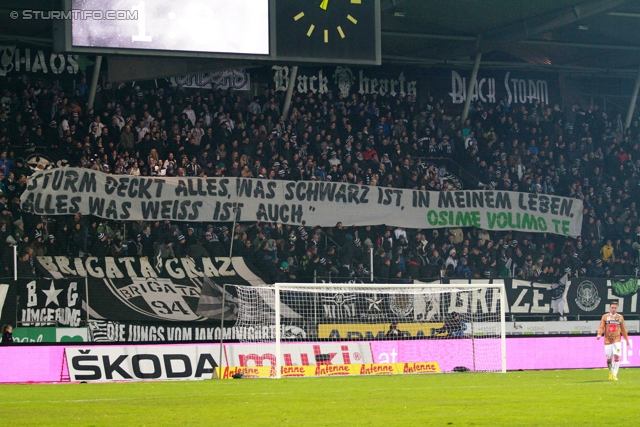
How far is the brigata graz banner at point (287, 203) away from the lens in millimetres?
27562

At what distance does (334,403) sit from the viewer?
1412 centimetres

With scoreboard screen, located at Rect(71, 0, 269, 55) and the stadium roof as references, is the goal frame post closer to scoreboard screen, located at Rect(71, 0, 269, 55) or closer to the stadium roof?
the stadium roof

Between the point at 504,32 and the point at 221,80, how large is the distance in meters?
9.57

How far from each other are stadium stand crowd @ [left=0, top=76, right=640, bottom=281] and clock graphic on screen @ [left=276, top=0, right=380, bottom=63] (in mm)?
11584

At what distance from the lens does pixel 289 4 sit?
53.3 ft

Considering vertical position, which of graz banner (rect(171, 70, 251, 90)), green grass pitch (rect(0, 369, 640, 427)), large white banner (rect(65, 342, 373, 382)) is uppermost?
graz banner (rect(171, 70, 251, 90))

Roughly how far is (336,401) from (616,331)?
28.2ft

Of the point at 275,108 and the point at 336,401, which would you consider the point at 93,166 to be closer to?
the point at 275,108

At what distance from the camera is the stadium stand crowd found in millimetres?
28375

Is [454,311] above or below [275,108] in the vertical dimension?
below

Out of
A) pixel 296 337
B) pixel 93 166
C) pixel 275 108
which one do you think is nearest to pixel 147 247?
pixel 93 166

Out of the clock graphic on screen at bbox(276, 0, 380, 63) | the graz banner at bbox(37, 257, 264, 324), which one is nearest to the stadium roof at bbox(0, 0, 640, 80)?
the graz banner at bbox(37, 257, 264, 324)

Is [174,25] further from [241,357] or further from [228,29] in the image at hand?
[241,357]

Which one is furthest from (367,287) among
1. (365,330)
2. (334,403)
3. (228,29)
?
(334,403)
